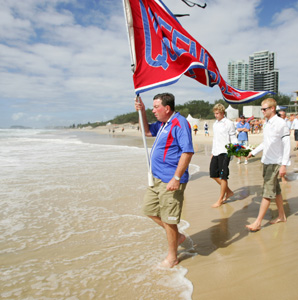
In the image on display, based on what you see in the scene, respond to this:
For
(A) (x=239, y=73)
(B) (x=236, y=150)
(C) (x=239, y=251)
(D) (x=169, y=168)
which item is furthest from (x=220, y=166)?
(A) (x=239, y=73)

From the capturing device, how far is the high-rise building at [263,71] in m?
69.5

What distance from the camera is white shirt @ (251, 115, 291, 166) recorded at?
385 centimetres

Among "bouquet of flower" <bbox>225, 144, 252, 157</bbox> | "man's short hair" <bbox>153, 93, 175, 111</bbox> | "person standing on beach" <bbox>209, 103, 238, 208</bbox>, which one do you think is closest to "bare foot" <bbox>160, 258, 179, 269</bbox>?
"man's short hair" <bbox>153, 93, 175, 111</bbox>

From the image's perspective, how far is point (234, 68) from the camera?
9319 cm

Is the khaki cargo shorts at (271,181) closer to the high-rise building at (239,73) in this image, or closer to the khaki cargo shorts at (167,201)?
the khaki cargo shorts at (167,201)

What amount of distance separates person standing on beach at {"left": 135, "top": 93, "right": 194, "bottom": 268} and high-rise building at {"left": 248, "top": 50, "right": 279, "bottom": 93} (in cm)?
7424

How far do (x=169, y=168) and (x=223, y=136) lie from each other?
2.87 metres

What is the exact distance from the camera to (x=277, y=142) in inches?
156

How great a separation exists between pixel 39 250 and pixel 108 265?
3.73ft

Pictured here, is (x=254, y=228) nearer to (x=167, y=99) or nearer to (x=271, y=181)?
(x=271, y=181)

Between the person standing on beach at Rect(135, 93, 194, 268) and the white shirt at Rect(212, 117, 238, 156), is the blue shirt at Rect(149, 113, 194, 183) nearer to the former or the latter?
the person standing on beach at Rect(135, 93, 194, 268)

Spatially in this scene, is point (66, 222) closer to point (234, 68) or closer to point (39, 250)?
point (39, 250)

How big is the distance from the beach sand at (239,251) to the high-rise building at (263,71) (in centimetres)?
7231

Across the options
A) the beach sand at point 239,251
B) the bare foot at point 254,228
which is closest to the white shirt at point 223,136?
the beach sand at point 239,251
